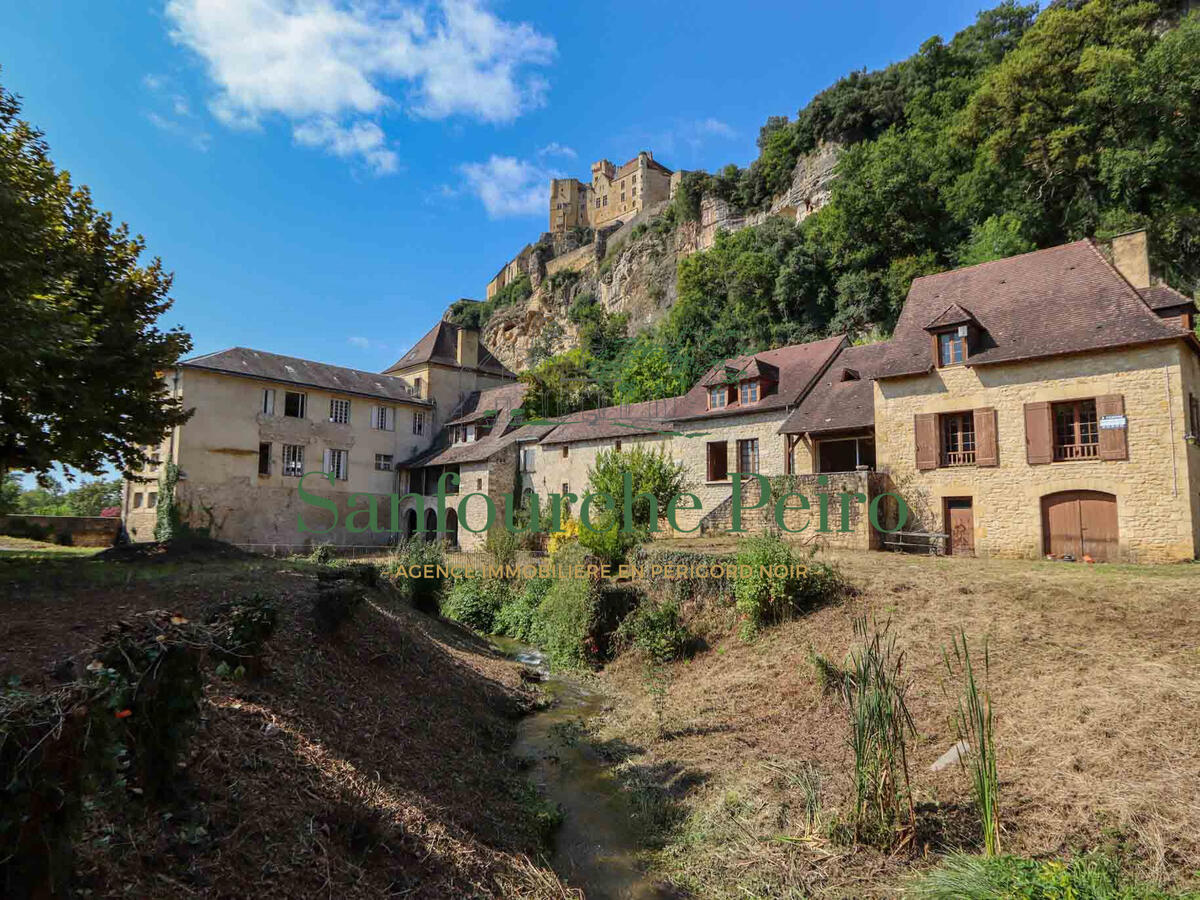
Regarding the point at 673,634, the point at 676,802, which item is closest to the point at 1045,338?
the point at 673,634

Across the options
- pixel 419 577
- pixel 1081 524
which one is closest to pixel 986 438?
pixel 1081 524

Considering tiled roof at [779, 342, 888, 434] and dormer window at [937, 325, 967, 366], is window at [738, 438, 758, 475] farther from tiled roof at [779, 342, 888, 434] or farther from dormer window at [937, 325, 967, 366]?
dormer window at [937, 325, 967, 366]

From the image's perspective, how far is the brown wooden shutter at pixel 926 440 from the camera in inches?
608

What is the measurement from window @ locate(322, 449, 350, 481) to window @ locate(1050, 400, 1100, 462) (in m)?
29.8

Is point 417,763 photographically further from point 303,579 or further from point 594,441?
point 594,441

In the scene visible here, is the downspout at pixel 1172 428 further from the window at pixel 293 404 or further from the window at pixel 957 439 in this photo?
the window at pixel 293 404

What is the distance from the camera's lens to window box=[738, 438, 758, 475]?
67.5 feet

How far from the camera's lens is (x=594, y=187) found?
84125 millimetres

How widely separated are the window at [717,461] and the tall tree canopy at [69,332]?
51.2 feet

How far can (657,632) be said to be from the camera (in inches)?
470

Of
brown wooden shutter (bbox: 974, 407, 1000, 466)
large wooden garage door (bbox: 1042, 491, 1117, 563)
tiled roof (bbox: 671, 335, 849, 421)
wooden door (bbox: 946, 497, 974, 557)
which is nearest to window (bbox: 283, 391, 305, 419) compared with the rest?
tiled roof (bbox: 671, 335, 849, 421)

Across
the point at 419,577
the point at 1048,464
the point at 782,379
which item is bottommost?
the point at 419,577

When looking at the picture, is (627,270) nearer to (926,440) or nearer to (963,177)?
(963,177)

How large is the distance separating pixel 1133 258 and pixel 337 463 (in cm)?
3223
